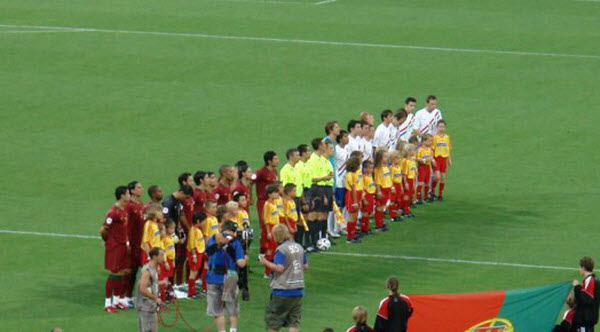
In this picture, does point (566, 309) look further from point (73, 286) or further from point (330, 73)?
point (330, 73)

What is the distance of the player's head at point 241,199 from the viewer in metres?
21.2

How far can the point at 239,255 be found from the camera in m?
18.0

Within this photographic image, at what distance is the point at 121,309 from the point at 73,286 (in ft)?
4.98

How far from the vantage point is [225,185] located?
70.8ft

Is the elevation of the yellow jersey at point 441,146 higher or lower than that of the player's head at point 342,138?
lower

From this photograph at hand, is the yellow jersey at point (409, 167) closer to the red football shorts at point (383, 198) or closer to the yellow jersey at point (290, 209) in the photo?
the red football shorts at point (383, 198)

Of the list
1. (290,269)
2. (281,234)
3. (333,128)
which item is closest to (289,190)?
(333,128)

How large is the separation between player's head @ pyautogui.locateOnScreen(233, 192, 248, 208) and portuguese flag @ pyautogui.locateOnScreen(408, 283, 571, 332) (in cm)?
513

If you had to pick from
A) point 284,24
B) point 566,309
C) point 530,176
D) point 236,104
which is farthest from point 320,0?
point 566,309

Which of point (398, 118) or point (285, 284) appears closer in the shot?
point (285, 284)

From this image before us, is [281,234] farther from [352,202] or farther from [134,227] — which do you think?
[352,202]

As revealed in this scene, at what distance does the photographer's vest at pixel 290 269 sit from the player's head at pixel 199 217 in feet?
9.65

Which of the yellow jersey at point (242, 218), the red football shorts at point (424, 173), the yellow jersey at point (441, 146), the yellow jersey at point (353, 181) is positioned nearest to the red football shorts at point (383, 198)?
the yellow jersey at point (353, 181)

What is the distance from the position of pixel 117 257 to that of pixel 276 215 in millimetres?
2938
